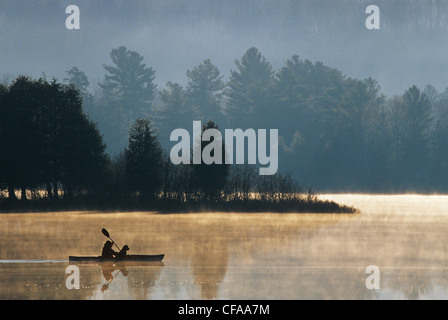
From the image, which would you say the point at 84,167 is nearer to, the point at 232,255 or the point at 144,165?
the point at 144,165

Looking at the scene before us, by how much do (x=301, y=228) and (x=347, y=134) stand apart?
3326 inches

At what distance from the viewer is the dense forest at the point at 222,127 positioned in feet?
236

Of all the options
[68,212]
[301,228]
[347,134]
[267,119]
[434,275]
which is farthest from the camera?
[267,119]

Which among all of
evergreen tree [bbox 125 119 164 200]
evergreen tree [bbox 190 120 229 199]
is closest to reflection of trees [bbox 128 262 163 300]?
evergreen tree [bbox 190 120 229 199]

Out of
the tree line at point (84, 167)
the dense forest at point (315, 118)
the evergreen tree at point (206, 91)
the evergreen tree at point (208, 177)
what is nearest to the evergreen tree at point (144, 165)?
the tree line at point (84, 167)

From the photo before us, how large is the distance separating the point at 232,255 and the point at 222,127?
118266 millimetres

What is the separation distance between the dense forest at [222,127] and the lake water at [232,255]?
7627 millimetres

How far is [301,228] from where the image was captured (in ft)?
175

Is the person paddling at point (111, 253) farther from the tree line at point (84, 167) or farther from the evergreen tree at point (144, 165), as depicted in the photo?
the evergreen tree at point (144, 165)

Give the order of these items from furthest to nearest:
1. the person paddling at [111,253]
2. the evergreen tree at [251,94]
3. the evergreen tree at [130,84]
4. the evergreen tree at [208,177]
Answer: the evergreen tree at [130,84]
the evergreen tree at [251,94]
the evergreen tree at [208,177]
the person paddling at [111,253]

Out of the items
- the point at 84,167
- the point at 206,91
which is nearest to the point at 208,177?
the point at 84,167
